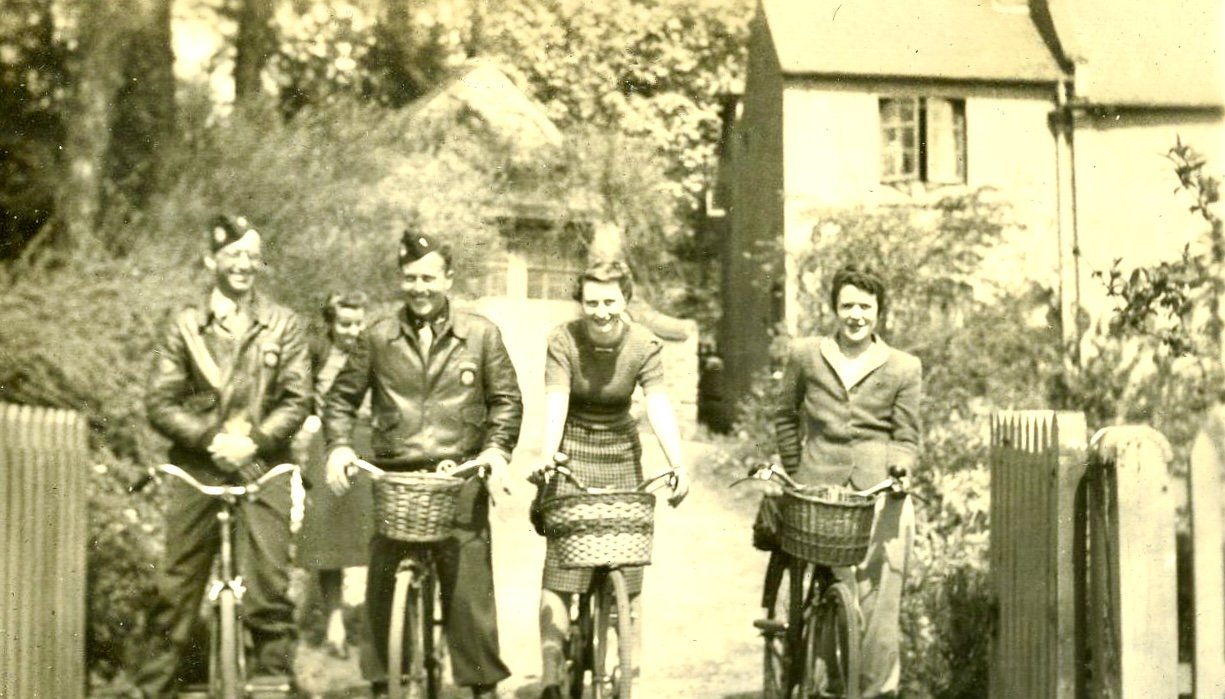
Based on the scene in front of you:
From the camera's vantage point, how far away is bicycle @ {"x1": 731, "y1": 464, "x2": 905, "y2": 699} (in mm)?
5129

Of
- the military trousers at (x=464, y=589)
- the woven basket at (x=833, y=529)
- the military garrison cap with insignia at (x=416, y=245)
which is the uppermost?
the military garrison cap with insignia at (x=416, y=245)

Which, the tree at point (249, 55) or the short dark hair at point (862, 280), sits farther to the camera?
the tree at point (249, 55)

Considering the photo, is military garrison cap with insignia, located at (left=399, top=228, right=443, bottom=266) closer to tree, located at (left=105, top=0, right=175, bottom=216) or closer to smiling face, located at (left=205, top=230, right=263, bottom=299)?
smiling face, located at (left=205, top=230, right=263, bottom=299)

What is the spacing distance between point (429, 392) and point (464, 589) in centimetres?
89

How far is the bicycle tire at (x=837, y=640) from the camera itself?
517 cm

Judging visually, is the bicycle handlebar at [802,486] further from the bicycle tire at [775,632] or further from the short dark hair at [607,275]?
the short dark hair at [607,275]

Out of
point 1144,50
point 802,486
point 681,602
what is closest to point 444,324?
point 802,486

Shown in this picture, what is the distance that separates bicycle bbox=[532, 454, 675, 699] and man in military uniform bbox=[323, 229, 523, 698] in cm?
52

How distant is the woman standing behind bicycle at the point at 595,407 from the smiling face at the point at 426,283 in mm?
528

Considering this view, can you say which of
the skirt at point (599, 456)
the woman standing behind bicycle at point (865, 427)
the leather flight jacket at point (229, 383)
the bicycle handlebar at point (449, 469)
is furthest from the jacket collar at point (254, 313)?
the woman standing behind bicycle at point (865, 427)

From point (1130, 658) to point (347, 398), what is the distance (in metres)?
3.35

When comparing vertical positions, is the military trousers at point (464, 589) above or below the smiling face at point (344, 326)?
below

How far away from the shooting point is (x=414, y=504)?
202 inches

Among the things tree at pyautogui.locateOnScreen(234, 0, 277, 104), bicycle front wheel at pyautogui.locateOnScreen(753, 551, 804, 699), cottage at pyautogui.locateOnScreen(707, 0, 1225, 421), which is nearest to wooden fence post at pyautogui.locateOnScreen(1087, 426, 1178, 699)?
bicycle front wheel at pyautogui.locateOnScreen(753, 551, 804, 699)
